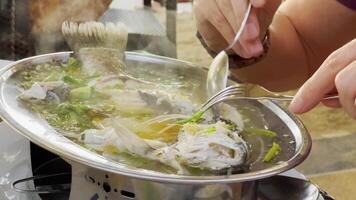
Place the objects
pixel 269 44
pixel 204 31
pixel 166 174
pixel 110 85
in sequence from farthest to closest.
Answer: pixel 269 44 < pixel 204 31 < pixel 110 85 < pixel 166 174

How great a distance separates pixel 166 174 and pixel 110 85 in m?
0.34

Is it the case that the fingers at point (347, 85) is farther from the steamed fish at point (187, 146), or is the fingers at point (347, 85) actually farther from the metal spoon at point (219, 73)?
the metal spoon at point (219, 73)

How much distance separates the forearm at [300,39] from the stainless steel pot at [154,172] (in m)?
0.32

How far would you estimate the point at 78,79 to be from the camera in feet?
3.39

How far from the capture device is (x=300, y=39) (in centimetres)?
136

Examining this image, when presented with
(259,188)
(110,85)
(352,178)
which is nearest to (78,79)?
(110,85)

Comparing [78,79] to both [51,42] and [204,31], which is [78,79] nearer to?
[204,31]

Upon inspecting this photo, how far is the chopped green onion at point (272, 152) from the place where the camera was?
2.72 ft

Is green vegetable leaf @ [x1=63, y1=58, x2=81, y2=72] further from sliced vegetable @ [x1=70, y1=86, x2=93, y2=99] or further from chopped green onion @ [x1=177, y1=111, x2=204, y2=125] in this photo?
chopped green onion @ [x1=177, y1=111, x2=204, y2=125]

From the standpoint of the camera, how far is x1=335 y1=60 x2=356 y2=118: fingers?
0.73 meters

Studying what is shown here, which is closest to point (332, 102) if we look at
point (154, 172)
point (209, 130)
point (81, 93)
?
point (209, 130)

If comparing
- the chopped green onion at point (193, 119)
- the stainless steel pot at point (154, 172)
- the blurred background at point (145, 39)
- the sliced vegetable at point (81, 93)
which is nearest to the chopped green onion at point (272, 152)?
the stainless steel pot at point (154, 172)

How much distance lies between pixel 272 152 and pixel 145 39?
46.8 inches

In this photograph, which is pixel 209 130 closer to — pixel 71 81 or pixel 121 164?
pixel 121 164
